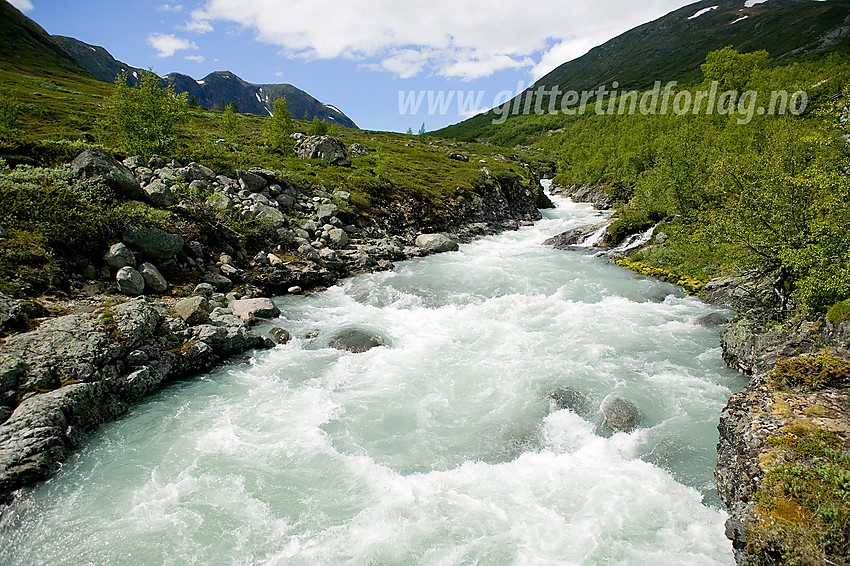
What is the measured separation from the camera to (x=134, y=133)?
3166cm

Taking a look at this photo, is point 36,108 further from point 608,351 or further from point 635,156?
point 635,156

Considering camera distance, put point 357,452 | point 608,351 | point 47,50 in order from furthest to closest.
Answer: point 47,50
point 608,351
point 357,452

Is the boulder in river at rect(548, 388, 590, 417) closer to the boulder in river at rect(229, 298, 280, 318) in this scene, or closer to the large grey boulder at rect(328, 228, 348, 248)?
the boulder in river at rect(229, 298, 280, 318)

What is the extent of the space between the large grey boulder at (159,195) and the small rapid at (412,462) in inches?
442

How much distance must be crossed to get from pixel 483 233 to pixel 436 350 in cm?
3175

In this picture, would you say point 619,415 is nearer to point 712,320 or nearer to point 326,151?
point 712,320

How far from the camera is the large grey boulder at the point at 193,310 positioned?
54.1 feet

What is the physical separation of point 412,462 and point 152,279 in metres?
15.4

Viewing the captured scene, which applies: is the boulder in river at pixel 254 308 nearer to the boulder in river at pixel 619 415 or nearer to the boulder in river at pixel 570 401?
the boulder in river at pixel 570 401

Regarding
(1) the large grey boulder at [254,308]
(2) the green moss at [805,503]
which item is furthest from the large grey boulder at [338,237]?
(2) the green moss at [805,503]

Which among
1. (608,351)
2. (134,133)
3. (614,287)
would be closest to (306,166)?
(134,133)

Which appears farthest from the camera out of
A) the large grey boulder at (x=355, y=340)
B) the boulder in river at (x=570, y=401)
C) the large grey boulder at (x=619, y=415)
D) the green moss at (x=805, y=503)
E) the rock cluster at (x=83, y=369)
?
the large grey boulder at (x=355, y=340)

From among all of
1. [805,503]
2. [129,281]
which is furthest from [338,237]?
[805,503]

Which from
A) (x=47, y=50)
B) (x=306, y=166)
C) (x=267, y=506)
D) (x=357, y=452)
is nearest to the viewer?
(x=267, y=506)
